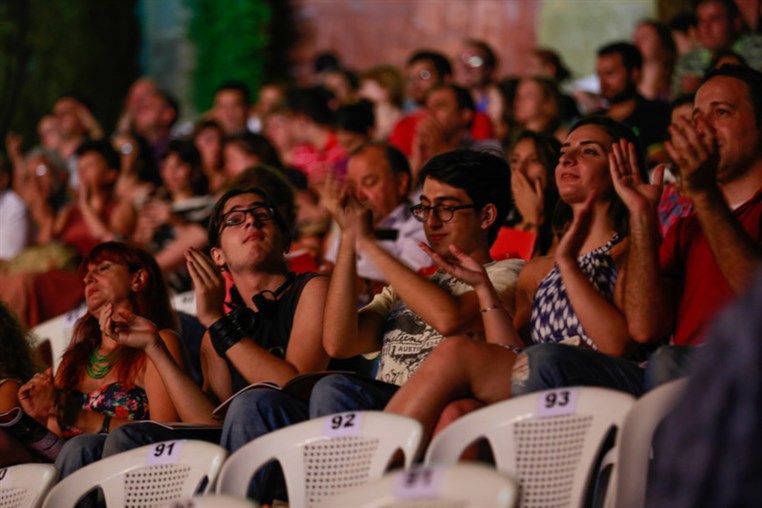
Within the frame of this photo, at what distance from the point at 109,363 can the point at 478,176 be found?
5.06ft

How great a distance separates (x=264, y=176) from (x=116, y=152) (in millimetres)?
2919

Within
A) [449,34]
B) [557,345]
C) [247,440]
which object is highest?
[449,34]

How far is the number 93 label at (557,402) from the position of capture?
10.2 feet

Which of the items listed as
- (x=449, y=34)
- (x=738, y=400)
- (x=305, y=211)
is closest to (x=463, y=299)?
(x=738, y=400)

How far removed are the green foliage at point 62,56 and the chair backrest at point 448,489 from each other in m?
9.58

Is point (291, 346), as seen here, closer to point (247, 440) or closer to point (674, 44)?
point (247, 440)

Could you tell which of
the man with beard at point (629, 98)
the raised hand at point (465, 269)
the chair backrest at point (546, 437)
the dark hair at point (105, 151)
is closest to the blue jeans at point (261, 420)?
the raised hand at point (465, 269)

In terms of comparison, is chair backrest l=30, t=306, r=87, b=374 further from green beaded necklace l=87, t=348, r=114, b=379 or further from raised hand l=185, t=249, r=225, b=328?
raised hand l=185, t=249, r=225, b=328

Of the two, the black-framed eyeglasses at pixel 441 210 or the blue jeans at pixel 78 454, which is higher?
the black-framed eyeglasses at pixel 441 210

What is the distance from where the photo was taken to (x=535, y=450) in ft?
10.3

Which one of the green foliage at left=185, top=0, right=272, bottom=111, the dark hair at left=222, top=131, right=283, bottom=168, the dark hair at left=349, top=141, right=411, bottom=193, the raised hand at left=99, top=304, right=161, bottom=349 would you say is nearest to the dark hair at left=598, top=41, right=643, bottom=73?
the dark hair at left=349, top=141, right=411, bottom=193

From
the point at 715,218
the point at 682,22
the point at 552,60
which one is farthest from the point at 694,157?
the point at 552,60

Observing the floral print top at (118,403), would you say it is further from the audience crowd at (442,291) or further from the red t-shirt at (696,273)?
the red t-shirt at (696,273)

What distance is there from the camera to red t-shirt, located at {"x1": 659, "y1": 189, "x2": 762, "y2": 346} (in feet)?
12.0
